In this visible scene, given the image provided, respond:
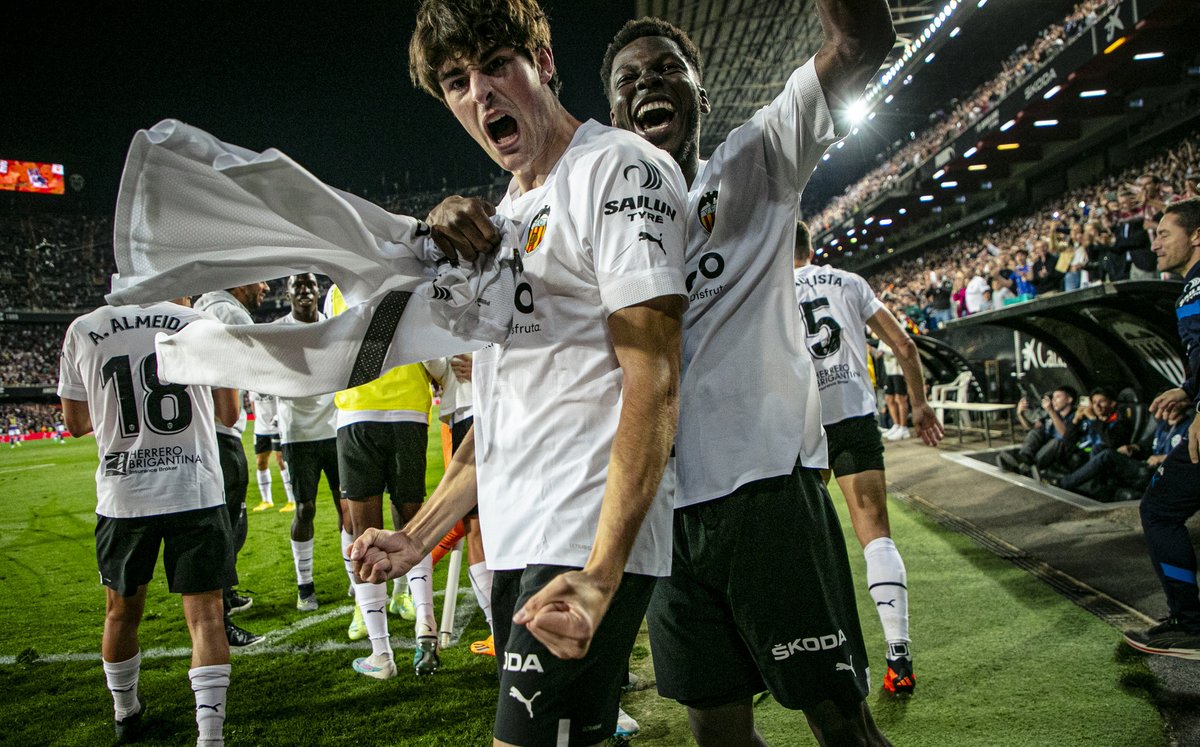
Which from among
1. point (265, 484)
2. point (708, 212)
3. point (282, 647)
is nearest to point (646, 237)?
point (708, 212)

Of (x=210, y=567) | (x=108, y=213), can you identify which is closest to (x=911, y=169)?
(x=210, y=567)

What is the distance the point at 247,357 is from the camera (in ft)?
4.75

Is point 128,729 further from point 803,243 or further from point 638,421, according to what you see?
point 803,243

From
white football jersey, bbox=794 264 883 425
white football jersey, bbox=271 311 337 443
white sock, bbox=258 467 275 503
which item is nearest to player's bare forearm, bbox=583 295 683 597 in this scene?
white football jersey, bbox=794 264 883 425

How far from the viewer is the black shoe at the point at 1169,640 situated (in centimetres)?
355

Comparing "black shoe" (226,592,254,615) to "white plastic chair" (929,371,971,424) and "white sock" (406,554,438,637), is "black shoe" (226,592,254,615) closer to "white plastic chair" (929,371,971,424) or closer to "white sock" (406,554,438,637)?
"white sock" (406,554,438,637)

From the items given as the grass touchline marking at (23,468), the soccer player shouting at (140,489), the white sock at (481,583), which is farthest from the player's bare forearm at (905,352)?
the grass touchline marking at (23,468)

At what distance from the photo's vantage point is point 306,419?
6.05 metres

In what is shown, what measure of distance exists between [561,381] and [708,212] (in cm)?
80

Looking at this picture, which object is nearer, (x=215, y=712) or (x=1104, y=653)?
(x=215, y=712)

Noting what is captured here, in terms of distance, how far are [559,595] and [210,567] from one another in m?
3.06

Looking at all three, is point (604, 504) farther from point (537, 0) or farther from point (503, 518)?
point (537, 0)

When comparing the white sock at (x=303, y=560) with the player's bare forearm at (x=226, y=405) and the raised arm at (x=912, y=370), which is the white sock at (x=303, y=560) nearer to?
the player's bare forearm at (x=226, y=405)

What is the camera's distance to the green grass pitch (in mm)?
3240
